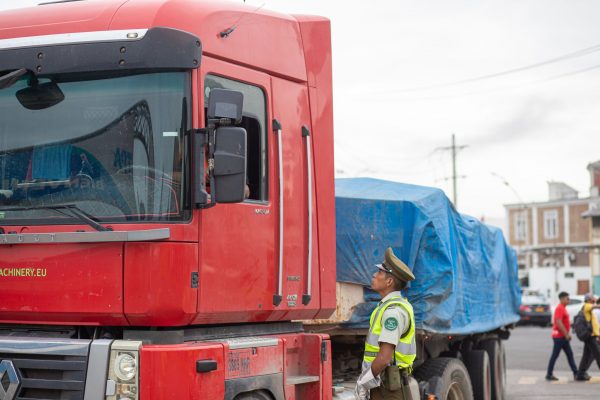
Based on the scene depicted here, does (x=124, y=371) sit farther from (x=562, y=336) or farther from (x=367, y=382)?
(x=562, y=336)

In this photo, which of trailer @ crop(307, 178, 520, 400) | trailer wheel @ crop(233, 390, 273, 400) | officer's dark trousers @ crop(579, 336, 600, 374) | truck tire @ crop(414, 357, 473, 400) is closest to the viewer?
trailer wheel @ crop(233, 390, 273, 400)

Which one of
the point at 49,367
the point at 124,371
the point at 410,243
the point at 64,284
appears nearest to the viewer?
the point at 124,371

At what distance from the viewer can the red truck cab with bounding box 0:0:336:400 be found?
527 centimetres

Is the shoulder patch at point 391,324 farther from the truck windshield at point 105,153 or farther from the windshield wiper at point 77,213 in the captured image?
the windshield wiper at point 77,213

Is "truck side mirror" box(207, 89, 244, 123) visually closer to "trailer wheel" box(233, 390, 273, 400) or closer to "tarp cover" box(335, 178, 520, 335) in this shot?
"trailer wheel" box(233, 390, 273, 400)

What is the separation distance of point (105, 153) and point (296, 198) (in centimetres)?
156

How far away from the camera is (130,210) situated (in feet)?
17.6

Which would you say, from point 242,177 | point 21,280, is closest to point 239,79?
point 242,177

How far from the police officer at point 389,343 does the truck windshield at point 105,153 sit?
1831mm

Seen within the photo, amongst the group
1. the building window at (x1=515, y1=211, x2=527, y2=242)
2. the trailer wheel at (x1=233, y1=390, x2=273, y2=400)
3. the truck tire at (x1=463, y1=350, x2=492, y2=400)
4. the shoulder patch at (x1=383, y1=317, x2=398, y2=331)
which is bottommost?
the truck tire at (x1=463, y1=350, x2=492, y2=400)

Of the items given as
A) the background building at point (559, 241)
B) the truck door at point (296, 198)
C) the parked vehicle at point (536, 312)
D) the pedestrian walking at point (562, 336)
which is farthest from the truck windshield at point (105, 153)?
the background building at point (559, 241)

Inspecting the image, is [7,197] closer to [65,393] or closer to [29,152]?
[29,152]

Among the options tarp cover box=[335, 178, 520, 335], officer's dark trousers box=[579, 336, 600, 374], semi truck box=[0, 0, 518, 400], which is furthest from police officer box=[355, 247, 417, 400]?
officer's dark trousers box=[579, 336, 600, 374]

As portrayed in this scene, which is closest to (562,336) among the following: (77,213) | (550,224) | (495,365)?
(495,365)
